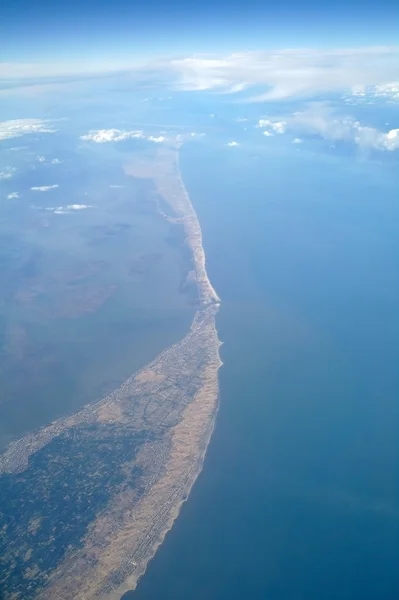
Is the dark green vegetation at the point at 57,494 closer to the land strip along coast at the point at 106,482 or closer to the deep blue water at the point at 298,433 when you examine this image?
the land strip along coast at the point at 106,482

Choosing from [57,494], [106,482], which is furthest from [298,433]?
[57,494]

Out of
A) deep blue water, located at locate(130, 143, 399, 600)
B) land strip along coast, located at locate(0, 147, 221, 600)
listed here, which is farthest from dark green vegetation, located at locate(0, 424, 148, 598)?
deep blue water, located at locate(130, 143, 399, 600)

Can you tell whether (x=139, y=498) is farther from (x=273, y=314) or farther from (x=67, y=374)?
(x=273, y=314)

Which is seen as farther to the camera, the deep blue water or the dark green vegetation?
the deep blue water

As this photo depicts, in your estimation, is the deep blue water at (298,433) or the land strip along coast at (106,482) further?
the deep blue water at (298,433)

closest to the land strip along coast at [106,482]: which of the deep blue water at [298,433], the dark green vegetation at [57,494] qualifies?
the dark green vegetation at [57,494]

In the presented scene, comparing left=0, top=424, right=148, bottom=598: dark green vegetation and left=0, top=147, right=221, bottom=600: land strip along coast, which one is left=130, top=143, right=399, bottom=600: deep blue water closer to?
left=0, top=147, right=221, bottom=600: land strip along coast
